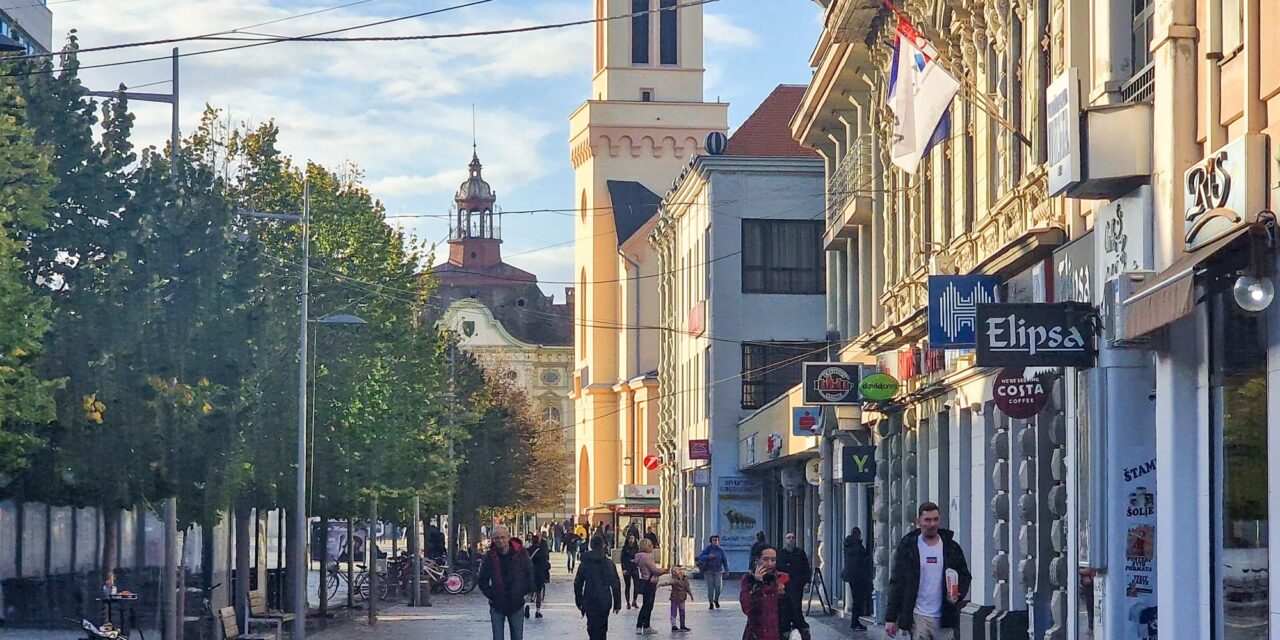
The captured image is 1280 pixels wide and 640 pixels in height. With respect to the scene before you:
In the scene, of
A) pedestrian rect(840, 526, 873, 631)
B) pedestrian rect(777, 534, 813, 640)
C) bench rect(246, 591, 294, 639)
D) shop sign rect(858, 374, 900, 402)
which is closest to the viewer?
pedestrian rect(777, 534, 813, 640)

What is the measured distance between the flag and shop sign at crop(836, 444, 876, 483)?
10569mm

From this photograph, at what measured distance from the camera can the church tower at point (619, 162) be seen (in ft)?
355

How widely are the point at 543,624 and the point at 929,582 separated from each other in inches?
886

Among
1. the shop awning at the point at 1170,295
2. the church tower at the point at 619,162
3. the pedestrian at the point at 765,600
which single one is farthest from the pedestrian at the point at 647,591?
the church tower at the point at 619,162

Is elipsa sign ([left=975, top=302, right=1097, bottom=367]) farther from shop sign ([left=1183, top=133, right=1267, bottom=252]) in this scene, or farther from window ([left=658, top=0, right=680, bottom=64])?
window ([left=658, top=0, right=680, bottom=64])

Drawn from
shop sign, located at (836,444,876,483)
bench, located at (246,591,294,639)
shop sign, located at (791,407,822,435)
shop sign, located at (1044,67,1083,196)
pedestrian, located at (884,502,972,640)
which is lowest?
bench, located at (246,591,294,639)

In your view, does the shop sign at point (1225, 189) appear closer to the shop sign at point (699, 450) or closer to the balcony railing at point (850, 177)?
the balcony railing at point (850, 177)

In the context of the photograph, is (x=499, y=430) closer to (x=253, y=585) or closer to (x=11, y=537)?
(x=253, y=585)

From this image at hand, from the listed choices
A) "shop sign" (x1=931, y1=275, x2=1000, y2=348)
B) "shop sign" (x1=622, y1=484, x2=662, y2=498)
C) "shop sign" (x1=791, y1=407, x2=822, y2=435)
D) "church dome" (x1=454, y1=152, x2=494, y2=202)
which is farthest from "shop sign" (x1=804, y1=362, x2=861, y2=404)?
"church dome" (x1=454, y1=152, x2=494, y2=202)

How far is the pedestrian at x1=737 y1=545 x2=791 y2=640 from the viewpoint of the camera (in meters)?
18.8

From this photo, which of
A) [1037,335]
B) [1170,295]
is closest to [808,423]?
[1037,335]

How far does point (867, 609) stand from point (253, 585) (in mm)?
10885

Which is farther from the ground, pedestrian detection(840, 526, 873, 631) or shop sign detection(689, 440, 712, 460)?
shop sign detection(689, 440, 712, 460)

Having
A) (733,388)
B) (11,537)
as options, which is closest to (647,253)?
(733,388)
